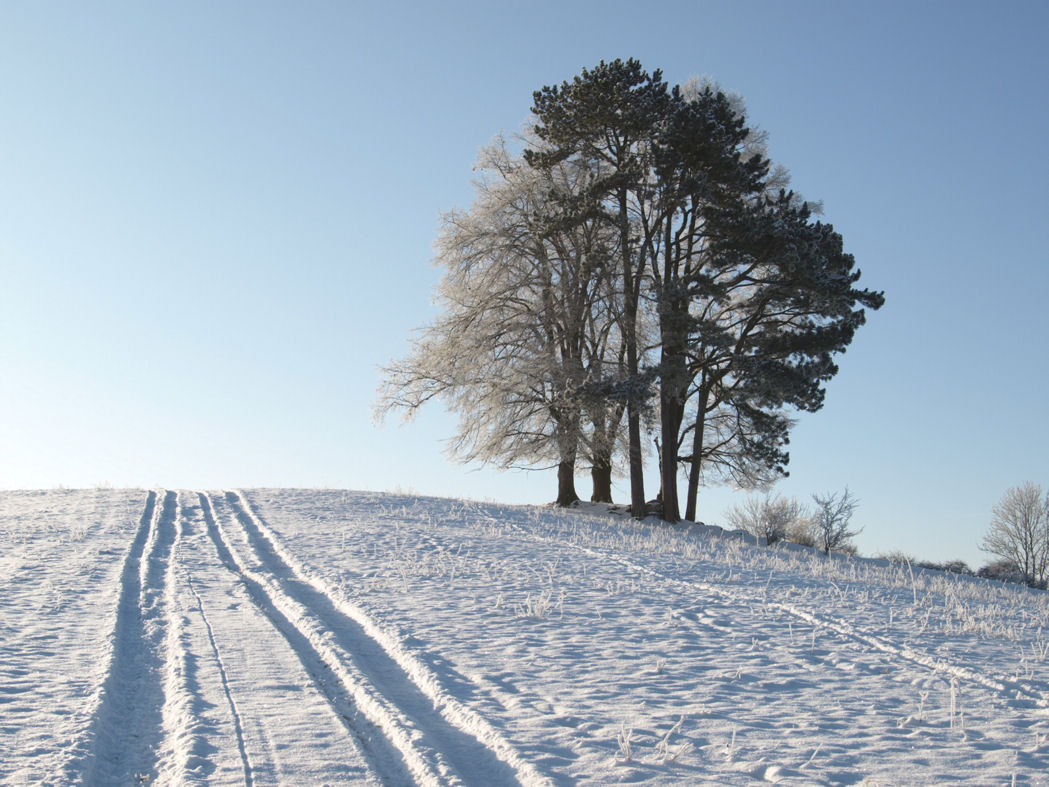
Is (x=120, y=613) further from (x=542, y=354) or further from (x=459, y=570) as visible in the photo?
(x=542, y=354)

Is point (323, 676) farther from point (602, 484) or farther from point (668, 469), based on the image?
point (602, 484)

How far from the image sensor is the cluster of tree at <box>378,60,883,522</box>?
20.9m

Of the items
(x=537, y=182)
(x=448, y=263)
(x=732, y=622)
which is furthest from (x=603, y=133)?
(x=732, y=622)

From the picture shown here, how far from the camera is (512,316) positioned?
24406 millimetres

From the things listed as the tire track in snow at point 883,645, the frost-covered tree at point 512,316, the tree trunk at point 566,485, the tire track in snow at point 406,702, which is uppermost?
the frost-covered tree at point 512,316

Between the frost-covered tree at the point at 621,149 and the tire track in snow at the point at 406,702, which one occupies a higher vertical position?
the frost-covered tree at the point at 621,149

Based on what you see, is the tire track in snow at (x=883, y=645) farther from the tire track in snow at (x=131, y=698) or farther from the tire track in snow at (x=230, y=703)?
the tire track in snow at (x=131, y=698)

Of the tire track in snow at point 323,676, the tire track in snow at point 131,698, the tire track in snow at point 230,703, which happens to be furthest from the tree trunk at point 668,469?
the tire track in snow at point 230,703

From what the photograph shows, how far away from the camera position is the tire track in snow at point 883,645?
7121mm

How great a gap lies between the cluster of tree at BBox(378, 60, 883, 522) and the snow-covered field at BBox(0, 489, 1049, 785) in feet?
27.5

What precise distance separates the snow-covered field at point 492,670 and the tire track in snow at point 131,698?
0.03 meters

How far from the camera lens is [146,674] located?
6.96 metres

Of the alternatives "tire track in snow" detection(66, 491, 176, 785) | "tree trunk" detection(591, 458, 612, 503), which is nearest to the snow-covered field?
"tire track in snow" detection(66, 491, 176, 785)

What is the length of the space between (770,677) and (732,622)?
2266 mm
